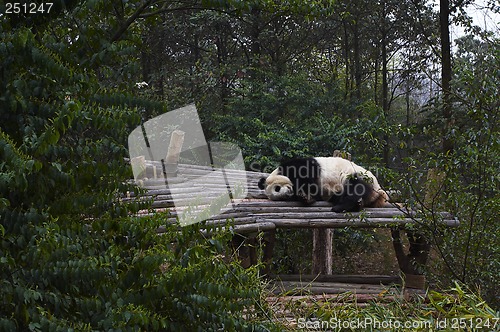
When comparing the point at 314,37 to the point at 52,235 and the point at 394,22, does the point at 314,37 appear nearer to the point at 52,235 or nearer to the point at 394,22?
the point at 394,22

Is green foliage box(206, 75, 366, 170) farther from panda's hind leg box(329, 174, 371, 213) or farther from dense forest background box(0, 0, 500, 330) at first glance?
dense forest background box(0, 0, 500, 330)

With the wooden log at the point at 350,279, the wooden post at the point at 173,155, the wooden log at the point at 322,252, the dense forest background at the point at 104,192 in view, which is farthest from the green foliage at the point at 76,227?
the wooden log at the point at 322,252

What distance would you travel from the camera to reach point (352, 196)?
21.1 ft

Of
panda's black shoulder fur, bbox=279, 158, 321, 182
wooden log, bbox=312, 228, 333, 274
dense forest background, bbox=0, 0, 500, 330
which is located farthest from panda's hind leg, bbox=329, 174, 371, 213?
wooden log, bbox=312, 228, 333, 274

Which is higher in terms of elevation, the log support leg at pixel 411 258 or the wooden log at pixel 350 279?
the log support leg at pixel 411 258

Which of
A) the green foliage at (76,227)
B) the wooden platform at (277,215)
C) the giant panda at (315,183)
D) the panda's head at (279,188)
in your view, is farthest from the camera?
the panda's head at (279,188)

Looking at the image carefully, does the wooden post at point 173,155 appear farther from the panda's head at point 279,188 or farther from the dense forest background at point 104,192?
the dense forest background at point 104,192

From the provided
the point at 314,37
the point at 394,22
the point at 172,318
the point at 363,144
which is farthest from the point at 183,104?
the point at 172,318

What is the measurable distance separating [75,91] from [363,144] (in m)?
2.73

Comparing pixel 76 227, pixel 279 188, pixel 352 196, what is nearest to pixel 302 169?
pixel 279 188

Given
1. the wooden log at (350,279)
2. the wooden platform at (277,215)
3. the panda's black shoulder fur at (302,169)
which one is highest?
the panda's black shoulder fur at (302,169)

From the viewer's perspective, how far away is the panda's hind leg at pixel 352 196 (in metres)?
6.40

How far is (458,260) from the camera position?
487cm

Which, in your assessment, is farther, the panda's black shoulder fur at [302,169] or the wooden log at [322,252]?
the wooden log at [322,252]
